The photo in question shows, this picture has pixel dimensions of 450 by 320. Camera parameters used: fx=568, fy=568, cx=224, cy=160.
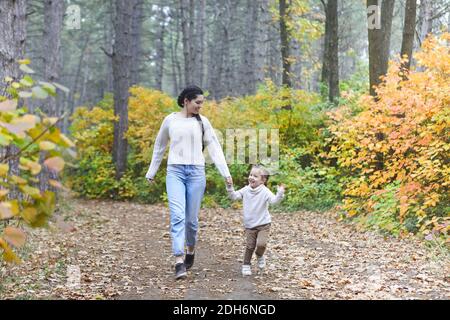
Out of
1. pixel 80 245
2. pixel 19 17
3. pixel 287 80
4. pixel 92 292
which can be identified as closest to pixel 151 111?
pixel 287 80

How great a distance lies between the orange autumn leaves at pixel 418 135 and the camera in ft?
28.2

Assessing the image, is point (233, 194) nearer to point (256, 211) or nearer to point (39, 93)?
point (256, 211)

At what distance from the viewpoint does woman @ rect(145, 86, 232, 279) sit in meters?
6.41

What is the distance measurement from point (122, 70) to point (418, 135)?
988cm

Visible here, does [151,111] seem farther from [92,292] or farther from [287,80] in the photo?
[92,292]

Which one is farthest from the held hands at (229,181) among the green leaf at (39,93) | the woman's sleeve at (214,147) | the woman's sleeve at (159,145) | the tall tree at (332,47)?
the tall tree at (332,47)

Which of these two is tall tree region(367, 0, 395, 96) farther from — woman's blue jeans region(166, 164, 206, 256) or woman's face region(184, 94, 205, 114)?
woman's blue jeans region(166, 164, 206, 256)

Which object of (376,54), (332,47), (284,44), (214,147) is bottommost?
(214,147)

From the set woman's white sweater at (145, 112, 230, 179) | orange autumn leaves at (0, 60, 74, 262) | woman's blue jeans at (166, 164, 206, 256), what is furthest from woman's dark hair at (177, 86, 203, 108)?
orange autumn leaves at (0, 60, 74, 262)

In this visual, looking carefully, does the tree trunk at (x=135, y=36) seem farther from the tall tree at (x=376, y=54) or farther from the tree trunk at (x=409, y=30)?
the tree trunk at (x=409, y=30)

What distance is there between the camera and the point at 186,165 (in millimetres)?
6527

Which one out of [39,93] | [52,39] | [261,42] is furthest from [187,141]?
[261,42]

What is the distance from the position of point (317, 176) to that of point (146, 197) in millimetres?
5097

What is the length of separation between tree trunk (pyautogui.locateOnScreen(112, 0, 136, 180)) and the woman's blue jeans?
1069cm
